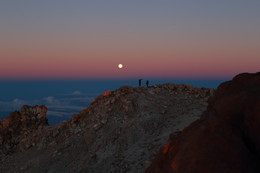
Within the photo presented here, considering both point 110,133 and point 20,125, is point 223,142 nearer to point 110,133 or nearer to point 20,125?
point 110,133

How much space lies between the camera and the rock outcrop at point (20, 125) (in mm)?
26469

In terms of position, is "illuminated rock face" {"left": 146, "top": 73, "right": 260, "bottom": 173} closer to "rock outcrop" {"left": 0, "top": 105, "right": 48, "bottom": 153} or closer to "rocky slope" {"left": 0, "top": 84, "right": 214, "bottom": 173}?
"rocky slope" {"left": 0, "top": 84, "right": 214, "bottom": 173}

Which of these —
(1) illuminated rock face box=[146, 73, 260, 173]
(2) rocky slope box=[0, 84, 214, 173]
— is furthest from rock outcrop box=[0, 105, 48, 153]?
(1) illuminated rock face box=[146, 73, 260, 173]

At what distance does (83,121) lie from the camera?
75.7ft

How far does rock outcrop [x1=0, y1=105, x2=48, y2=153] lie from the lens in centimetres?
2647

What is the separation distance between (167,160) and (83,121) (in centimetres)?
1616

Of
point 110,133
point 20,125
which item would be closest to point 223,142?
point 110,133

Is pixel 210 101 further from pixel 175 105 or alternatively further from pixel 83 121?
pixel 83 121

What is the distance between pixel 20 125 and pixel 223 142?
25068 millimetres

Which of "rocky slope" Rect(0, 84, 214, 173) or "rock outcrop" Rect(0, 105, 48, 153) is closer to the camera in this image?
"rocky slope" Rect(0, 84, 214, 173)

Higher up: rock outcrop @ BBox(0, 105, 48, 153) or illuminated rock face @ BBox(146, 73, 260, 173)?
illuminated rock face @ BBox(146, 73, 260, 173)

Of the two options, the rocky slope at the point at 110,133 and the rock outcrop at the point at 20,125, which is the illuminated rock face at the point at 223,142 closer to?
the rocky slope at the point at 110,133

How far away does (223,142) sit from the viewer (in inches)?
271

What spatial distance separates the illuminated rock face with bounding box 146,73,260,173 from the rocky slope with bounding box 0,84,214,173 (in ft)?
22.8
